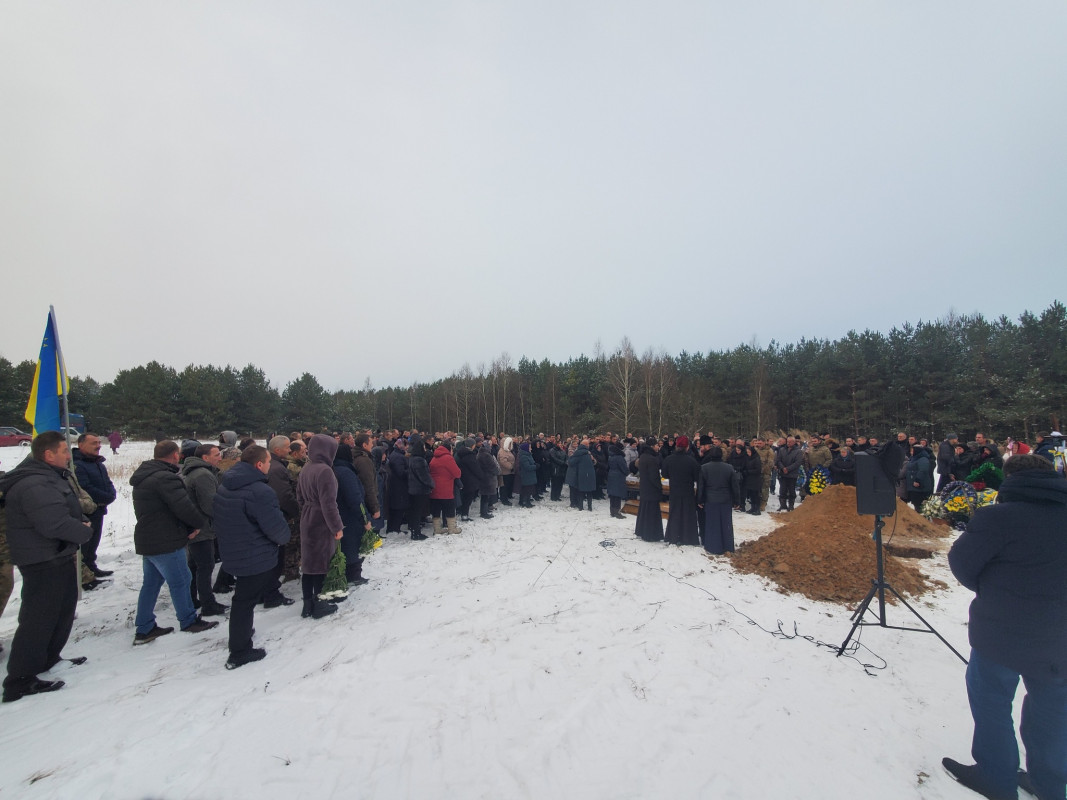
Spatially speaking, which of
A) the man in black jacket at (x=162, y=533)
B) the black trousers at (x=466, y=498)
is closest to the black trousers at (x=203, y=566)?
the man in black jacket at (x=162, y=533)

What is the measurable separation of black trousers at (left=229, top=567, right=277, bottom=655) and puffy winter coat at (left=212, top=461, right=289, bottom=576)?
0.10 meters

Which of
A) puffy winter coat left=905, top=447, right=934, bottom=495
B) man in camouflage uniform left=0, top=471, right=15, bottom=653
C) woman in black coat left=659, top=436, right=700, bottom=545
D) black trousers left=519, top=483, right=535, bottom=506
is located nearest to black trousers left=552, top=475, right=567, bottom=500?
black trousers left=519, top=483, right=535, bottom=506

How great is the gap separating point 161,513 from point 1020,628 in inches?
281

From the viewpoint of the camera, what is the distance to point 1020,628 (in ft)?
9.09

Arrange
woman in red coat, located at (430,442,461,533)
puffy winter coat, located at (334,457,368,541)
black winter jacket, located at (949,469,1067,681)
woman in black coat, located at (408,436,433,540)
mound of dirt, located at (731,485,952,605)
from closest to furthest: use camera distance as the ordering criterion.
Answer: black winter jacket, located at (949,469,1067,681) < puffy winter coat, located at (334,457,368,541) < mound of dirt, located at (731,485,952,605) < woman in black coat, located at (408,436,433,540) < woman in red coat, located at (430,442,461,533)

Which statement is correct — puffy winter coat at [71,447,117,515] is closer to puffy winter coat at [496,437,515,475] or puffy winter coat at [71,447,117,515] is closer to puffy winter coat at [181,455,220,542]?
puffy winter coat at [181,455,220,542]

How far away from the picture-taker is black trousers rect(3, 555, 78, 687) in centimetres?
377

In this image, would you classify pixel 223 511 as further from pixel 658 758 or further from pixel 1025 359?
pixel 1025 359

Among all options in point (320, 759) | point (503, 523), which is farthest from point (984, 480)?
point (320, 759)

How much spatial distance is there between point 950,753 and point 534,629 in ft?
11.5

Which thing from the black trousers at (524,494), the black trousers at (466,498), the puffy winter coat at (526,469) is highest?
the puffy winter coat at (526,469)

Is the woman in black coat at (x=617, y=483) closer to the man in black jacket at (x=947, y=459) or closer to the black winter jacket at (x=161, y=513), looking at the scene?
the man in black jacket at (x=947, y=459)

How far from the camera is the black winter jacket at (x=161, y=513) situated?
4660 mm

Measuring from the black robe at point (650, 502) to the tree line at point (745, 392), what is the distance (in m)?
23.7
